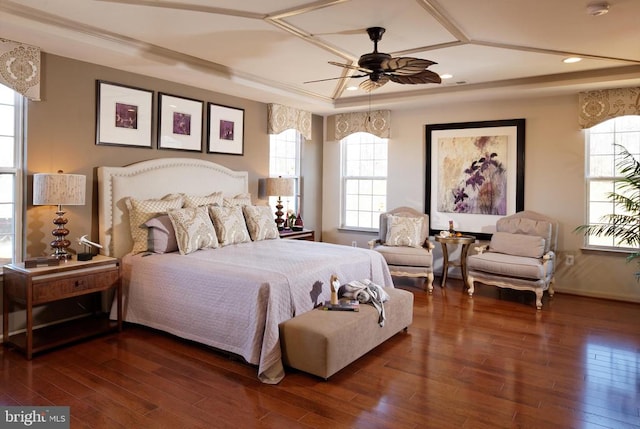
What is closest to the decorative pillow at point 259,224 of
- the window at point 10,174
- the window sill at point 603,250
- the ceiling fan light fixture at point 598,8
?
the window at point 10,174

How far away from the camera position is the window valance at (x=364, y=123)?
6382 millimetres

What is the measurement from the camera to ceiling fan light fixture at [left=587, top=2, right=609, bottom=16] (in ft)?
9.67

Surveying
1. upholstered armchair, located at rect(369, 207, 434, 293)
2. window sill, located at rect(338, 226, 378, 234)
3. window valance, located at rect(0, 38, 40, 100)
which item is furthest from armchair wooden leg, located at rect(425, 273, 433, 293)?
window valance, located at rect(0, 38, 40, 100)

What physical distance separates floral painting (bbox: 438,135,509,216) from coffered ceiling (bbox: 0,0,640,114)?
2.59ft

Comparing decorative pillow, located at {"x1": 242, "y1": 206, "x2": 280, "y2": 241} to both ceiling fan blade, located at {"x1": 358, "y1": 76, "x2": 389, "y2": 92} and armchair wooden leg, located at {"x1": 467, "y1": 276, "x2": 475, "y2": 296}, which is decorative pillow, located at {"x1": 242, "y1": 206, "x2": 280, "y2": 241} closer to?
ceiling fan blade, located at {"x1": 358, "y1": 76, "x2": 389, "y2": 92}

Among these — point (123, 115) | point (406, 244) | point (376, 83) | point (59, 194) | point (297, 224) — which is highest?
point (376, 83)

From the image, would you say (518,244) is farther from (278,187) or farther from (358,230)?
(278,187)

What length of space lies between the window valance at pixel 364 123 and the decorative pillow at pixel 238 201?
215 centimetres

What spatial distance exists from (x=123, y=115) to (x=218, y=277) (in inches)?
84.1

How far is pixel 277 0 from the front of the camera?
2975mm

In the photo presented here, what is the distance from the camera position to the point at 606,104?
194 inches

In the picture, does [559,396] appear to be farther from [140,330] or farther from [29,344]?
[29,344]

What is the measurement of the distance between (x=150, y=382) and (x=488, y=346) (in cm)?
257
